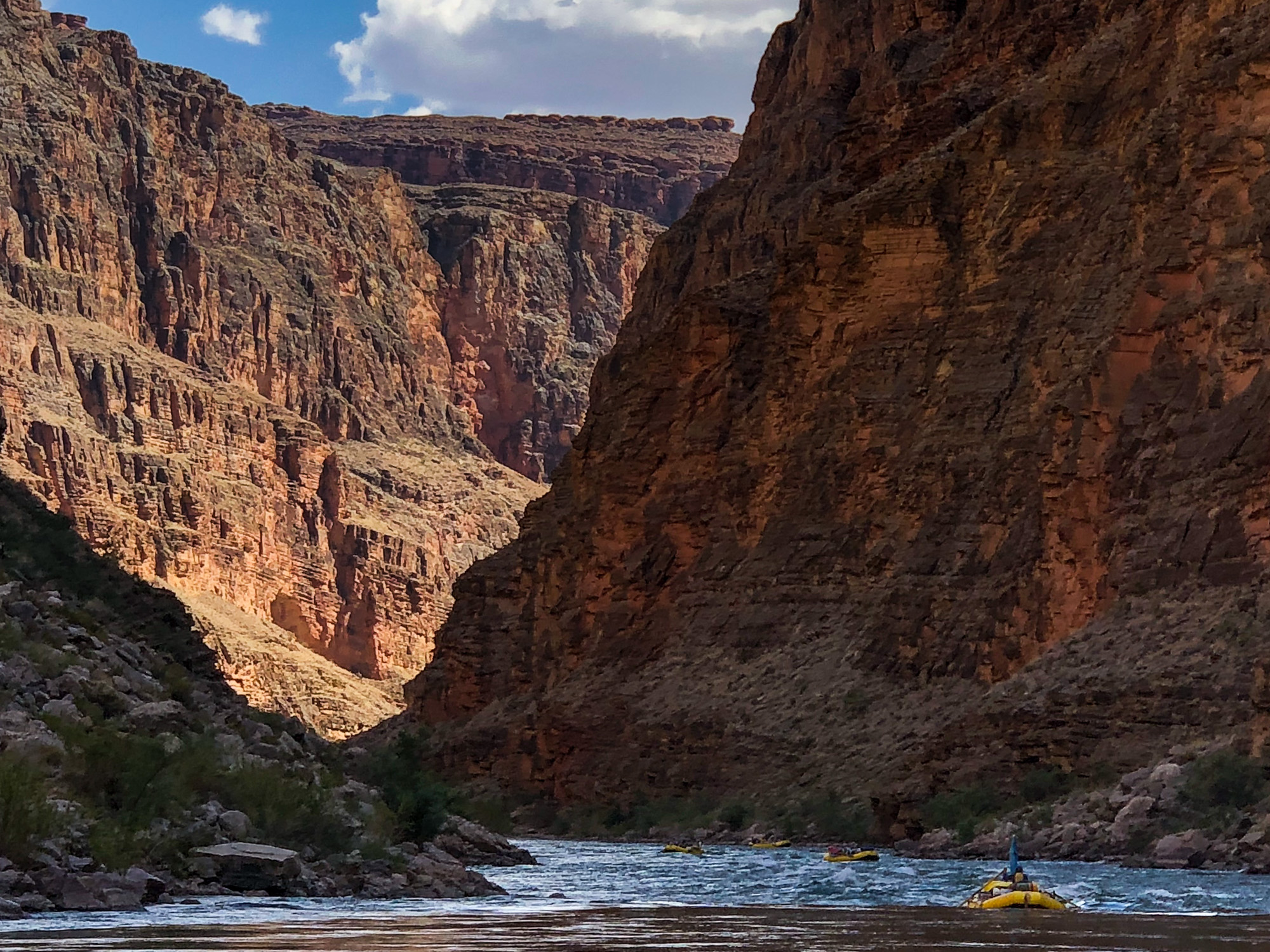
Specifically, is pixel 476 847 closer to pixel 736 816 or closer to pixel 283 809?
pixel 283 809

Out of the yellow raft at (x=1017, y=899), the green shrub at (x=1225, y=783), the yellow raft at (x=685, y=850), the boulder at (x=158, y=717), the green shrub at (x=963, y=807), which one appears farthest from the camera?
the yellow raft at (x=685, y=850)

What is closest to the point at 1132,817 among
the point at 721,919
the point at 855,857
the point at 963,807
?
the point at 855,857

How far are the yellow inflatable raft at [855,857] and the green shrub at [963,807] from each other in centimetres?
304

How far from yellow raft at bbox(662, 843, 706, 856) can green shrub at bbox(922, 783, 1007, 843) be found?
5.09 m

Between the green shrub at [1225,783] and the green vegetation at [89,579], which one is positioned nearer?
the green vegetation at [89,579]

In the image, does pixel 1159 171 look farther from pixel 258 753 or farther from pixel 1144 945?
pixel 1144 945

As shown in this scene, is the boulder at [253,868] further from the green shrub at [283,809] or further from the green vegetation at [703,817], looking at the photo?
the green vegetation at [703,817]

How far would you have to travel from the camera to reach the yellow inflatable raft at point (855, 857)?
48.8 metres

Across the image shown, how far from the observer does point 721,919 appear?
29.3 metres

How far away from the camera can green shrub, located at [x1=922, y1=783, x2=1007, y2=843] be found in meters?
53.1

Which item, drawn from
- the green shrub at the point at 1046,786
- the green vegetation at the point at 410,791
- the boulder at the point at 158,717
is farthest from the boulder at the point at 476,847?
the green shrub at the point at 1046,786

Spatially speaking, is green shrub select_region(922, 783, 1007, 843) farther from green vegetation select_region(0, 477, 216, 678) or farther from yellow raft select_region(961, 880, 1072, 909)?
yellow raft select_region(961, 880, 1072, 909)

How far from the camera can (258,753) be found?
116ft

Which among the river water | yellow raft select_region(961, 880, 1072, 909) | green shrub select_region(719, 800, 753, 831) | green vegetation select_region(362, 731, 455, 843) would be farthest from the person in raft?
green shrub select_region(719, 800, 753, 831)
